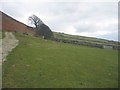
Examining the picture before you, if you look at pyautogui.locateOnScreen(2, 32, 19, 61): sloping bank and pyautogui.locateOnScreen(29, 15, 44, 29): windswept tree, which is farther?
pyautogui.locateOnScreen(29, 15, 44, 29): windswept tree

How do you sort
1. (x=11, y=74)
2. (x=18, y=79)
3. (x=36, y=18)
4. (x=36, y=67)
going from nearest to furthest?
(x=18, y=79) < (x=11, y=74) < (x=36, y=67) < (x=36, y=18)

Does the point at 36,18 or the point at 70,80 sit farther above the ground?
the point at 36,18

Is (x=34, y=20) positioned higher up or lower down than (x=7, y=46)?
higher up

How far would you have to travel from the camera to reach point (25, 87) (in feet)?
27.3

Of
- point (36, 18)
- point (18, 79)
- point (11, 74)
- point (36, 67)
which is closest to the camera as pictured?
point (18, 79)

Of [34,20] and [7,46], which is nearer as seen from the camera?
[7,46]

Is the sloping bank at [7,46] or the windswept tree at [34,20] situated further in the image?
the windswept tree at [34,20]

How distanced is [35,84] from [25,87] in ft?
1.86

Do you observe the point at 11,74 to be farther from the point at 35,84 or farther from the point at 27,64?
the point at 27,64

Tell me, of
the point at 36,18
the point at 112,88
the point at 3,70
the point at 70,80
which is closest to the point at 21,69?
the point at 3,70

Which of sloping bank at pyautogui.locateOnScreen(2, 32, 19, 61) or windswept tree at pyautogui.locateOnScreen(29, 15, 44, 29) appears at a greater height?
windswept tree at pyautogui.locateOnScreen(29, 15, 44, 29)

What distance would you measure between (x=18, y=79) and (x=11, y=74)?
2.72 ft

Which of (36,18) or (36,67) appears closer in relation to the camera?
(36,67)

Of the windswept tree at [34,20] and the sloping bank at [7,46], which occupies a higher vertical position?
the windswept tree at [34,20]
